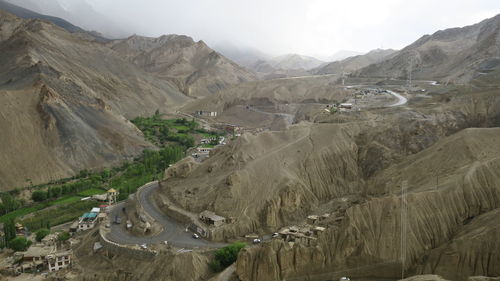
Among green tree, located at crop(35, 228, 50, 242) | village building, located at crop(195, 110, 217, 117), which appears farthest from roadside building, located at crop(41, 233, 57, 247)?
village building, located at crop(195, 110, 217, 117)

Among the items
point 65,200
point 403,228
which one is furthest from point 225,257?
point 65,200

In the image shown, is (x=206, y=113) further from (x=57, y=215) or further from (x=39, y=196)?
(x=57, y=215)

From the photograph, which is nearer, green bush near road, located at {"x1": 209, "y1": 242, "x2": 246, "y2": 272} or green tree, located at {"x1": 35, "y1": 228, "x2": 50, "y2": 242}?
green bush near road, located at {"x1": 209, "y1": 242, "x2": 246, "y2": 272}

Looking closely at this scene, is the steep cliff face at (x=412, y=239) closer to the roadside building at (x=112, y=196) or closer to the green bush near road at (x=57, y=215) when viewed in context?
the roadside building at (x=112, y=196)

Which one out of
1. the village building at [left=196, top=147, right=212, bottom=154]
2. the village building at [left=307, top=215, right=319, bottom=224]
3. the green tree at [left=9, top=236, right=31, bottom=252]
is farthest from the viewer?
the village building at [left=196, top=147, right=212, bottom=154]

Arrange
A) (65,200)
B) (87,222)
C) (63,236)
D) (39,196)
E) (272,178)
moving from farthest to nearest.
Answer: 1. (65,200)
2. (39,196)
3. (87,222)
4. (272,178)
5. (63,236)

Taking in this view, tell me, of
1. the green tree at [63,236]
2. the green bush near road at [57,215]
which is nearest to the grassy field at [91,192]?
the green bush near road at [57,215]

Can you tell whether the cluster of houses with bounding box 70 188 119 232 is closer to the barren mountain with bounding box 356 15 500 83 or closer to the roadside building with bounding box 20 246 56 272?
the roadside building with bounding box 20 246 56 272
